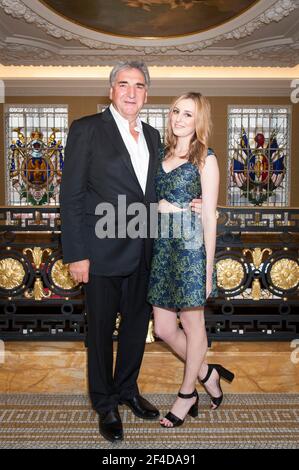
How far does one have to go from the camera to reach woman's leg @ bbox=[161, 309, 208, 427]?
9.41 ft

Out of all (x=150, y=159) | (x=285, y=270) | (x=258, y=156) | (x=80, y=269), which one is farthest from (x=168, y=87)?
(x=80, y=269)

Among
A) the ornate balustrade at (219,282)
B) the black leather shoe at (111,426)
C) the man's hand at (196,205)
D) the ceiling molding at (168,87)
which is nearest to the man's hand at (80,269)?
the man's hand at (196,205)

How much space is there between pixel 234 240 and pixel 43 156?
1113 centimetres

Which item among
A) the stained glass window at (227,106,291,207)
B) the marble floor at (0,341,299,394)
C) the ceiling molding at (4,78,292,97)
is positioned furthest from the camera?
the stained glass window at (227,106,291,207)

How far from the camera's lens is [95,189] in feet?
9.12

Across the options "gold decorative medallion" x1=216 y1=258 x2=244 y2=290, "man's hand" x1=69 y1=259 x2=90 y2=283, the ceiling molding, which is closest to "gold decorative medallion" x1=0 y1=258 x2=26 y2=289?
"gold decorative medallion" x1=216 y1=258 x2=244 y2=290

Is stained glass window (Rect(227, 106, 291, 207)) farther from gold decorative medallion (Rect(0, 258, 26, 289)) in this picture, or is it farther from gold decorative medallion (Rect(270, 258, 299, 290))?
gold decorative medallion (Rect(0, 258, 26, 289))

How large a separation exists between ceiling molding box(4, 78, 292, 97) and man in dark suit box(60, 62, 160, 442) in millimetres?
11144

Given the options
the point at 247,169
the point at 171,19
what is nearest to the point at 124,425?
the point at 171,19

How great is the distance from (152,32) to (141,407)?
8940mm

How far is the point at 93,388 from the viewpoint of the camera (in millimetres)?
2918

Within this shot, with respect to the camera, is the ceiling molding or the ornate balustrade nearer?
the ornate balustrade
